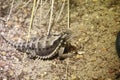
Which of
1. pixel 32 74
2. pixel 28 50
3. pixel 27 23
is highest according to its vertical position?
pixel 27 23

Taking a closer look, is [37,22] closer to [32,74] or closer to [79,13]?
[79,13]

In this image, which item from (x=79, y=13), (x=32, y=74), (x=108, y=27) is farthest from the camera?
(x=79, y=13)

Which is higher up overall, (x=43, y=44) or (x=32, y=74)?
(x=43, y=44)

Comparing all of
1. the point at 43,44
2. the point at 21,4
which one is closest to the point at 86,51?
the point at 43,44

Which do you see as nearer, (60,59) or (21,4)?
(60,59)

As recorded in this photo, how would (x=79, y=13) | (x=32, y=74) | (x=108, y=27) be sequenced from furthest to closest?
(x=79, y=13)
(x=108, y=27)
(x=32, y=74)
